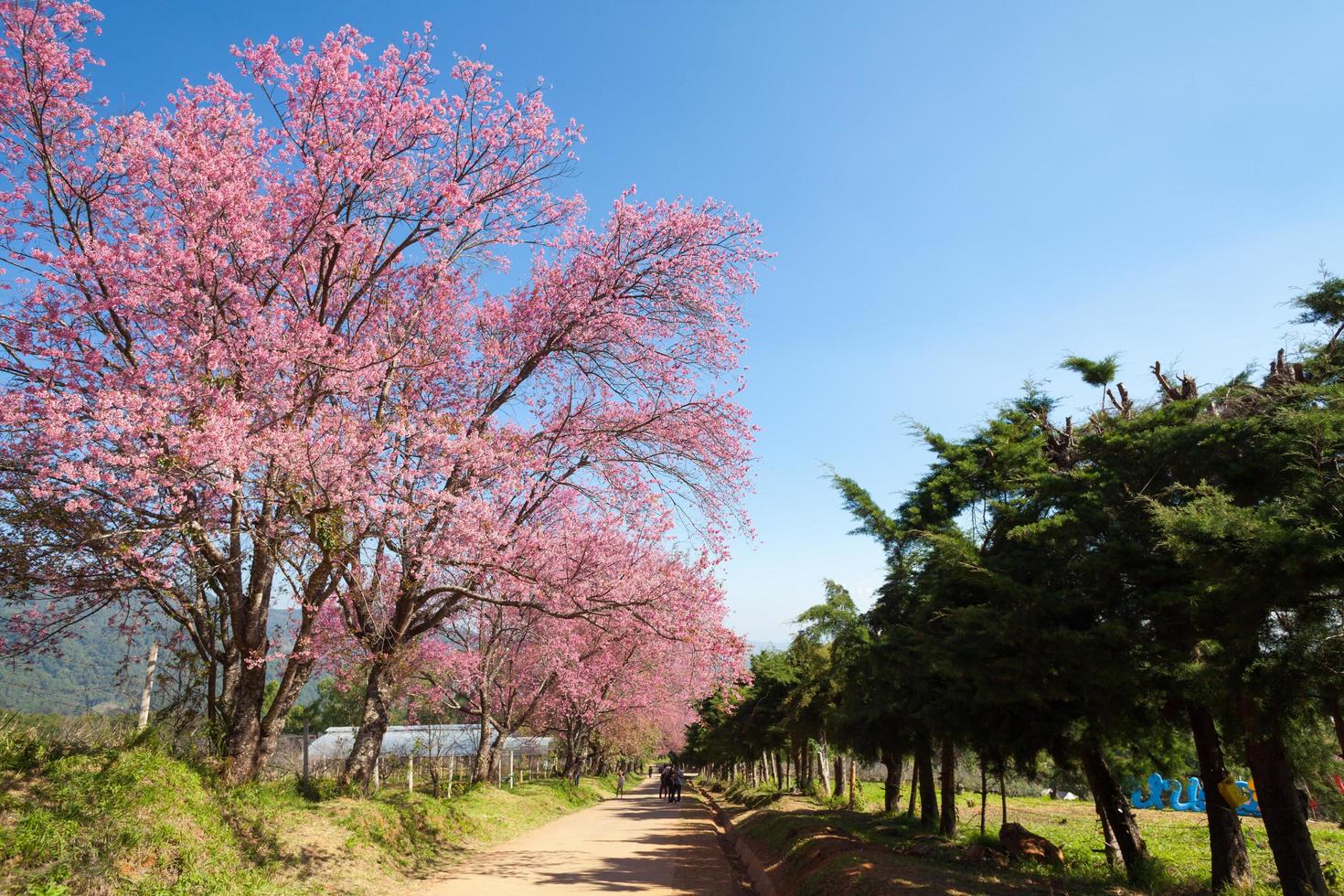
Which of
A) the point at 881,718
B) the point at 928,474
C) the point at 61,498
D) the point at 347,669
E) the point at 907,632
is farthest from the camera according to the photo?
the point at 928,474

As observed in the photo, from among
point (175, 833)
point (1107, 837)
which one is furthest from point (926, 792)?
point (175, 833)

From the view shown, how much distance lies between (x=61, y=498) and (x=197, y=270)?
10.0 feet

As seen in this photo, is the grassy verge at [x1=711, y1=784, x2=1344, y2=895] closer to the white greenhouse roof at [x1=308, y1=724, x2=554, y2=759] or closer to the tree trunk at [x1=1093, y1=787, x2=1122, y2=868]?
the tree trunk at [x1=1093, y1=787, x2=1122, y2=868]

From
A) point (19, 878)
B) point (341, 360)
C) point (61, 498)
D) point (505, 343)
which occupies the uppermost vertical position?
point (505, 343)

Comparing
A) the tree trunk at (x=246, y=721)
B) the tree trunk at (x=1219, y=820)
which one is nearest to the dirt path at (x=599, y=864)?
the tree trunk at (x=246, y=721)

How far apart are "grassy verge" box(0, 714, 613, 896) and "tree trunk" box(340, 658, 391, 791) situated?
58cm

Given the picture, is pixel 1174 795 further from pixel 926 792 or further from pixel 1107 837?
pixel 1107 837

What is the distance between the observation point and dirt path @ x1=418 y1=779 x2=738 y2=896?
430 inches

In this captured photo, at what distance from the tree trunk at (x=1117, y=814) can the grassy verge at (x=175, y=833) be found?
1073 cm

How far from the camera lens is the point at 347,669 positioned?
655 inches

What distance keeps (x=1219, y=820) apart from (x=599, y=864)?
31.1 ft

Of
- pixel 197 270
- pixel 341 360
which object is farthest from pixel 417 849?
pixel 197 270

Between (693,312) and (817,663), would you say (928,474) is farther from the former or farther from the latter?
(693,312)

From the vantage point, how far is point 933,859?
12102mm
